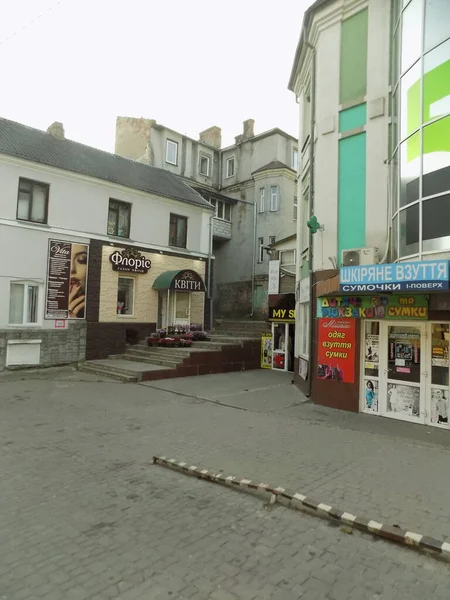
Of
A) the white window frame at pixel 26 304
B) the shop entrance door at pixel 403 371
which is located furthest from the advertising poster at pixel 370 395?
the white window frame at pixel 26 304

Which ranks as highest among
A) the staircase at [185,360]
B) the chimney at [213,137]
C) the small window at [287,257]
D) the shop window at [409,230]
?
the chimney at [213,137]

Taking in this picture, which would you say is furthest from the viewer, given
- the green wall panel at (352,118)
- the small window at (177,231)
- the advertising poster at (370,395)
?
the small window at (177,231)

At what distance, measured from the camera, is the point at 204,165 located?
2816 cm

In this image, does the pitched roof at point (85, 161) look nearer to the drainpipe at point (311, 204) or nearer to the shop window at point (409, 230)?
the drainpipe at point (311, 204)

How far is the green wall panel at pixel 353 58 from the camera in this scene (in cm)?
967

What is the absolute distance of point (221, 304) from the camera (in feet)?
91.2

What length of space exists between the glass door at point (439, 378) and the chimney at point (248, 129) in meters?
23.7

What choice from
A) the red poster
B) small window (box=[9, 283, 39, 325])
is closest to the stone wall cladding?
small window (box=[9, 283, 39, 325])

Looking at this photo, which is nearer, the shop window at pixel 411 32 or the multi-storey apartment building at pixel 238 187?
the shop window at pixel 411 32

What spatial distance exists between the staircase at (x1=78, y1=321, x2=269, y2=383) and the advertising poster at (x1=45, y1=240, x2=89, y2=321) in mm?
2119

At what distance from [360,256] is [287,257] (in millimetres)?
10419

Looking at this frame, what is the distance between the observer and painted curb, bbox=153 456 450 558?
145 inches

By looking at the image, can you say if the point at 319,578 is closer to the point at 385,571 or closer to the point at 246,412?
the point at 385,571

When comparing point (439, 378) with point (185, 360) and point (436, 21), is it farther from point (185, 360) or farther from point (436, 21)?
point (185, 360)
